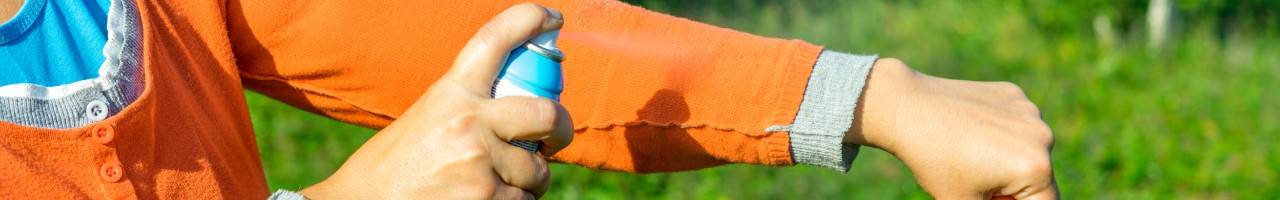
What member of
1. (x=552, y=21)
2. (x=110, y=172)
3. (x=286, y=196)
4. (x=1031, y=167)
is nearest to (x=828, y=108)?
(x=1031, y=167)

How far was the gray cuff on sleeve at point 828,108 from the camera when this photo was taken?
54.0 inches

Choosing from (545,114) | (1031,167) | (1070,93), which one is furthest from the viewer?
(1070,93)

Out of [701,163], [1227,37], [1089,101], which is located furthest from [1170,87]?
[701,163]

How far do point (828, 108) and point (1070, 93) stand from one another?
4.67m

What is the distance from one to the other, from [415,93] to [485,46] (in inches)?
9.3

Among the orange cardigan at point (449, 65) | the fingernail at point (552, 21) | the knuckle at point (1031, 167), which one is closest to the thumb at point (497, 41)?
the fingernail at point (552, 21)

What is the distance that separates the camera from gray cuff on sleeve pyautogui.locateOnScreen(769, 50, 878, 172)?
1.37 m

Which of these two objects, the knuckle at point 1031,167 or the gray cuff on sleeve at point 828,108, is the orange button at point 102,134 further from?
the knuckle at point 1031,167

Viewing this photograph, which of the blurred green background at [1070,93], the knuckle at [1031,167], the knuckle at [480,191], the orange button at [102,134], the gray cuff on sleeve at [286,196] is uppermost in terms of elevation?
the orange button at [102,134]

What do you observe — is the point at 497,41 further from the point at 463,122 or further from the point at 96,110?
the point at 96,110

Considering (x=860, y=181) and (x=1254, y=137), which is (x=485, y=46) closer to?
(x=860, y=181)

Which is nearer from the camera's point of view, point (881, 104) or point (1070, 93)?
point (881, 104)

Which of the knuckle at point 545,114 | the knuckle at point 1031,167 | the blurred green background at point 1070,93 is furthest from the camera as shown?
the blurred green background at point 1070,93

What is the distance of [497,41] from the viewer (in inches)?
48.9
